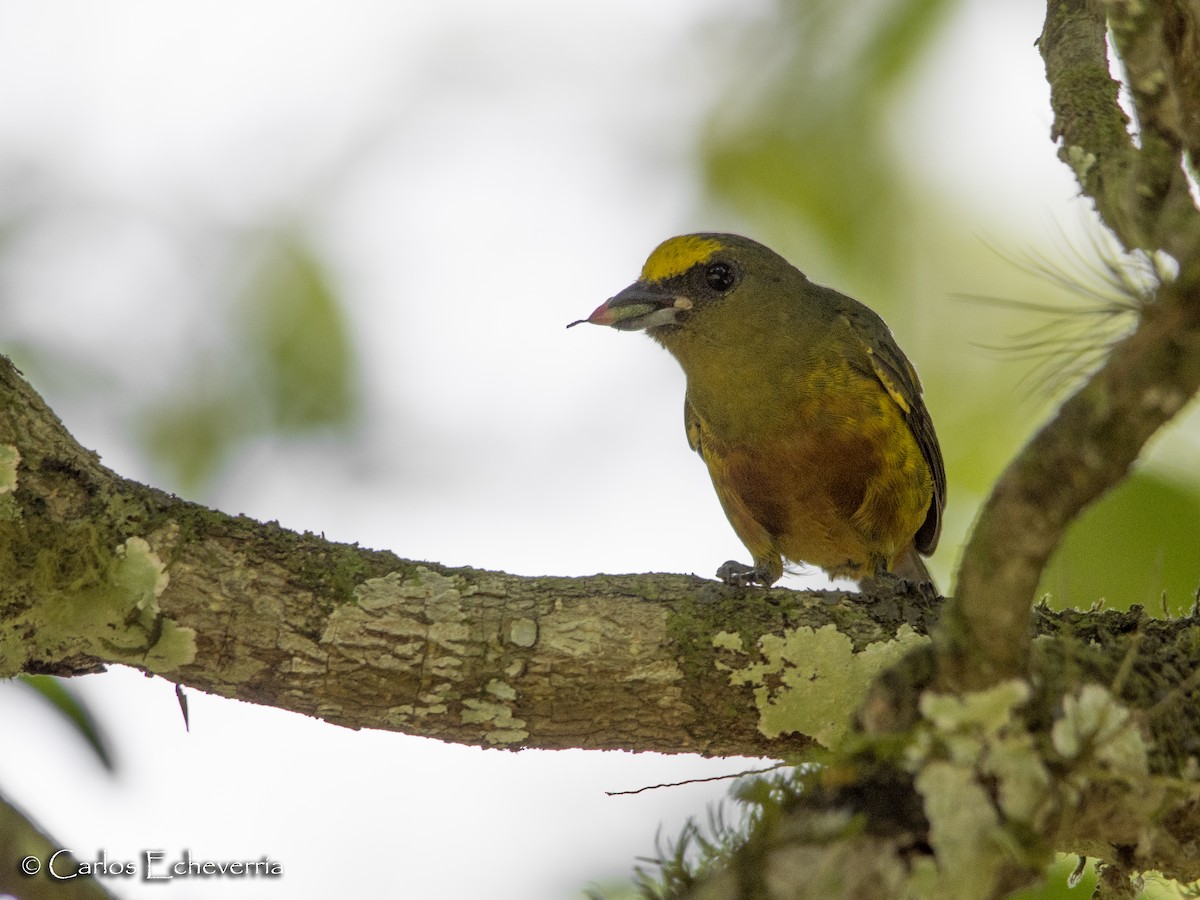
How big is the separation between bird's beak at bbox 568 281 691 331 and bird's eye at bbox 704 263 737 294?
15 cm

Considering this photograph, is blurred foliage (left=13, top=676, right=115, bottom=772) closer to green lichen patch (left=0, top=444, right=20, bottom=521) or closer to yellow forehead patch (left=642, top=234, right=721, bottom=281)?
green lichen patch (left=0, top=444, right=20, bottom=521)

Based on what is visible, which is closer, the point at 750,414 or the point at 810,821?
the point at 810,821

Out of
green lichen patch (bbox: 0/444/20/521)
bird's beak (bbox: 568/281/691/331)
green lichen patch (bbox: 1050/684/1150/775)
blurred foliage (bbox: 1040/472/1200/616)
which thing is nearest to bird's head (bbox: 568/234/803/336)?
bird's beak (bbox: 568/281/691/331)

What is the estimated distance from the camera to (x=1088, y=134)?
2.92 metres

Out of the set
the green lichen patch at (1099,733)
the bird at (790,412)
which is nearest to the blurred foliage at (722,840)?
the green lichen patch at (1099,733)

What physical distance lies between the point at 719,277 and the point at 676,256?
0.20 meters

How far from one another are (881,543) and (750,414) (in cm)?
74

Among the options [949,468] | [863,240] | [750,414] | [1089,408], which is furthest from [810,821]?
[863,240]

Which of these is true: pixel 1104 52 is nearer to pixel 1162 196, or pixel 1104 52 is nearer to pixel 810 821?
pixel 1162 196

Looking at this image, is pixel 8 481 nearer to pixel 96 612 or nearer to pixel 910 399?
pixel 96 612

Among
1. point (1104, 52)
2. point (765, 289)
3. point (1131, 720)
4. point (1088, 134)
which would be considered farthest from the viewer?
point (765, 289)

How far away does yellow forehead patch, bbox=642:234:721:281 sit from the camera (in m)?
5.39

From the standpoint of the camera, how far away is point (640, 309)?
5.28m

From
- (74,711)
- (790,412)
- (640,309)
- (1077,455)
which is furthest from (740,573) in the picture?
(1077,455)
